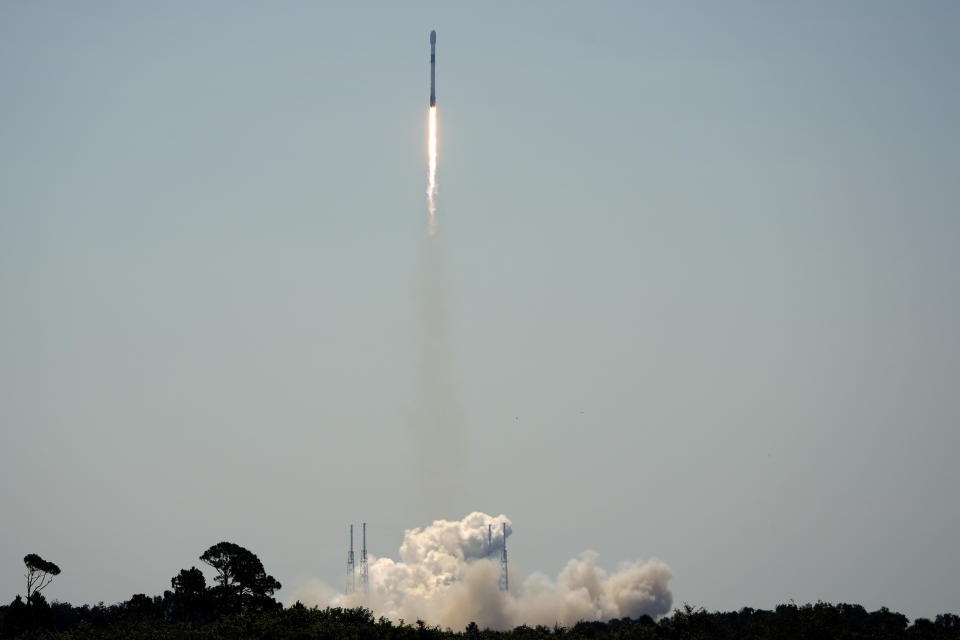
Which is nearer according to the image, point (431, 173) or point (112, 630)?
point (112, 630)

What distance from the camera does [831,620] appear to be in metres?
140

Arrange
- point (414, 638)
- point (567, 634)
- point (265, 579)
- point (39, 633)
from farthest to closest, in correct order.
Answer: point (265, 579)
point (39, 633)
point (567, 634)
point (414, 638)

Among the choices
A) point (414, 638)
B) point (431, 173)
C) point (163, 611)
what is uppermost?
point (431, 173)

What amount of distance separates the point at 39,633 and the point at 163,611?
51736 mm

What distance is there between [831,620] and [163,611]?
317 ft

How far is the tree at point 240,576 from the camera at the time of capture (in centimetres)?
18675

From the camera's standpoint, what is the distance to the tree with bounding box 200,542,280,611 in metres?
187

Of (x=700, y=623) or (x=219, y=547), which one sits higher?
(x=219, y=547)

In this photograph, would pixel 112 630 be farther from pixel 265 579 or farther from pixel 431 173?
pixel 431 173

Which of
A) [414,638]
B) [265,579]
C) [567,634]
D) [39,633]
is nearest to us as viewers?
[414,638]

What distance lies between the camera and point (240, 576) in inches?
7446

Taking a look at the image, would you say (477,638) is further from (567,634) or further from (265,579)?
(265,579)

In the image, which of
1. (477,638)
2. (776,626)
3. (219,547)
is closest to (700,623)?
(776,626)

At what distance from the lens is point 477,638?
5231 inches
